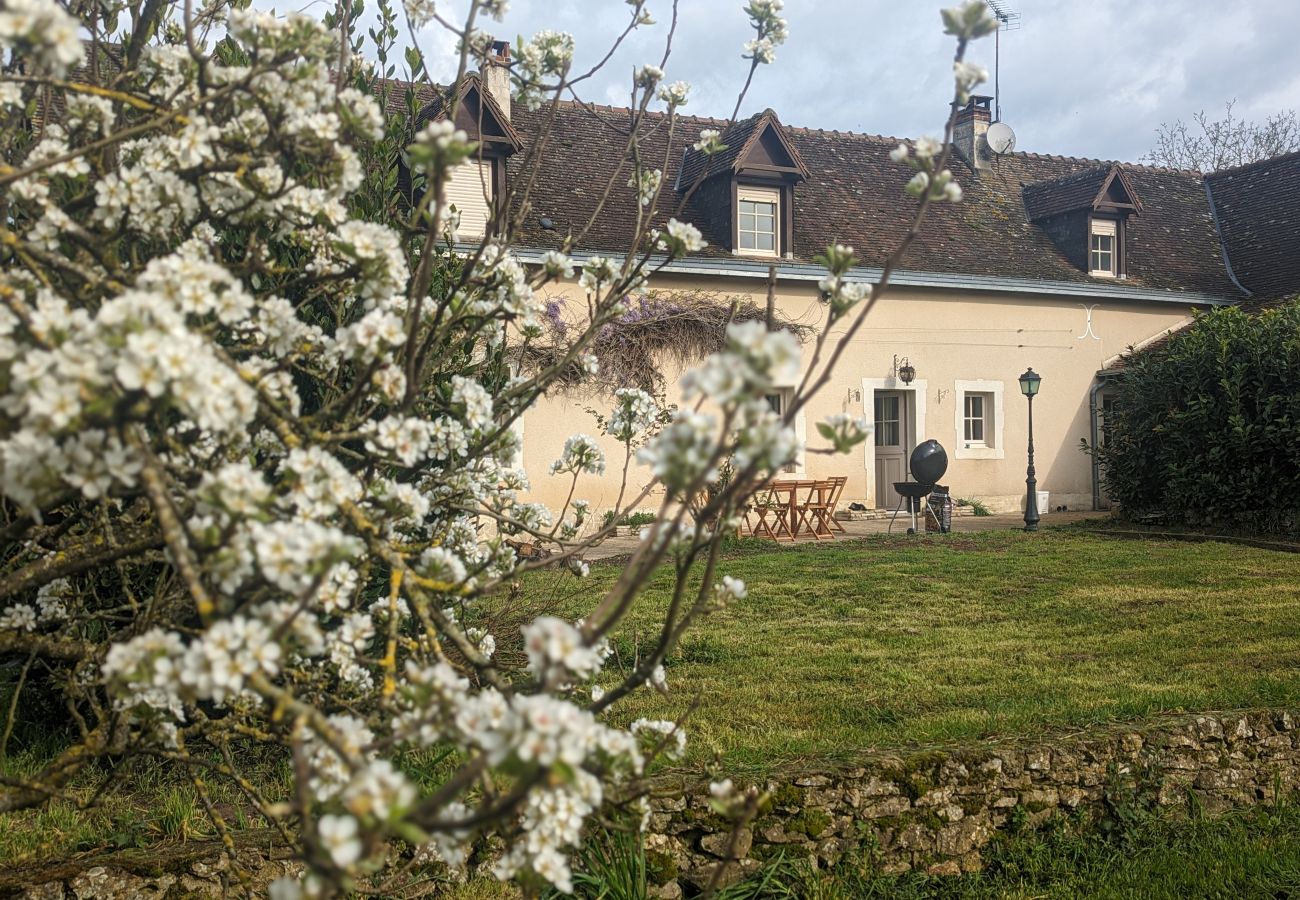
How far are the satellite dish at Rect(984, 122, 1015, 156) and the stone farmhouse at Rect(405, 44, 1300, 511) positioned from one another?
157mm

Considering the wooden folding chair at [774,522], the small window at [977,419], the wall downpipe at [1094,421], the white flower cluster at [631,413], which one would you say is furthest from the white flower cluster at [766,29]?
the wall downpipe at [1094,421]

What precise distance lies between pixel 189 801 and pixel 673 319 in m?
11.0

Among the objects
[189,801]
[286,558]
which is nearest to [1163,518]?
[189,801]

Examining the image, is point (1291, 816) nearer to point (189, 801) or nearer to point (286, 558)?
point (189, 801)

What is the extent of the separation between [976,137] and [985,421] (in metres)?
5.13

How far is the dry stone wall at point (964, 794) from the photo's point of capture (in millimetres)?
3555

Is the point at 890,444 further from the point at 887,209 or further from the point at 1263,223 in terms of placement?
the point at 1263,223

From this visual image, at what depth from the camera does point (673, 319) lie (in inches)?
553

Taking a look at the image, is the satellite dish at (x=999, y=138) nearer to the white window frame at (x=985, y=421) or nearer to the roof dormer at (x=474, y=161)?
the white window frame at (x=985, y=421)

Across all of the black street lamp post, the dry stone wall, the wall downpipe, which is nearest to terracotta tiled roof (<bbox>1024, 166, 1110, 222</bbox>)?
the wall downpipe

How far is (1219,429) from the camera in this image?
41.2 ft

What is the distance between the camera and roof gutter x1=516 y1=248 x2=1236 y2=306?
46.2ft

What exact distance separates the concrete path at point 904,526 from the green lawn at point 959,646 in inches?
91.6

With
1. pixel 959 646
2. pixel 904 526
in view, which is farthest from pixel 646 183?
pixel 904 526
